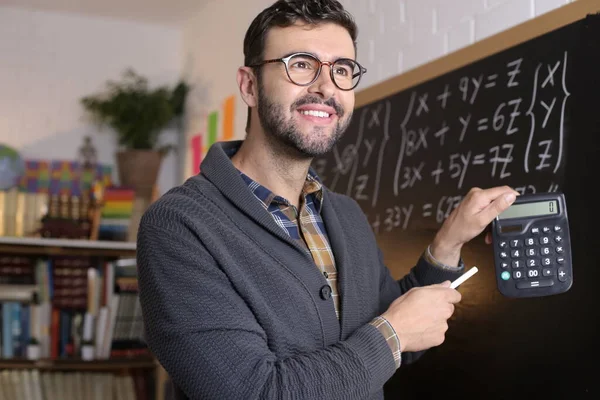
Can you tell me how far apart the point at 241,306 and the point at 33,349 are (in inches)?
105

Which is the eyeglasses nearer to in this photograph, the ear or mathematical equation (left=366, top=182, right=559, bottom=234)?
the ear

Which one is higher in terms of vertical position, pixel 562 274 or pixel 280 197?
pixel 280 197

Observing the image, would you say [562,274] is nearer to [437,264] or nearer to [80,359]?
[437,264]

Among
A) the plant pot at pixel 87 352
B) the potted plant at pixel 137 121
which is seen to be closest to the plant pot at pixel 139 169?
the potted plant at pixel 137 121

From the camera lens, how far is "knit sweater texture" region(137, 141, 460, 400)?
1160mm

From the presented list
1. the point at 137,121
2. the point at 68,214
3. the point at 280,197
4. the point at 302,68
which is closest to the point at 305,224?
the point at 280,197

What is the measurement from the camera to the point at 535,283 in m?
1.36

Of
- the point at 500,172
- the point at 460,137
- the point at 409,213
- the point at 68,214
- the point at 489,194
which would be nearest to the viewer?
the point at 489,194

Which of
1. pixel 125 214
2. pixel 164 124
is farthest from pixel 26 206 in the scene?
pixel 164 124

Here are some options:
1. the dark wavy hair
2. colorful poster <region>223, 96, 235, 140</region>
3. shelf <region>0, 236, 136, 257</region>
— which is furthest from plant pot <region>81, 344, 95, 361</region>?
the dark wavy hair

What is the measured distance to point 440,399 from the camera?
78.9 inches

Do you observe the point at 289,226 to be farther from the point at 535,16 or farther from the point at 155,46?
the point at 155,46

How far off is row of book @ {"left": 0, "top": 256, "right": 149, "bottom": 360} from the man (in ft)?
7.90

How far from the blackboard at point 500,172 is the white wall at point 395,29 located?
0.06m
